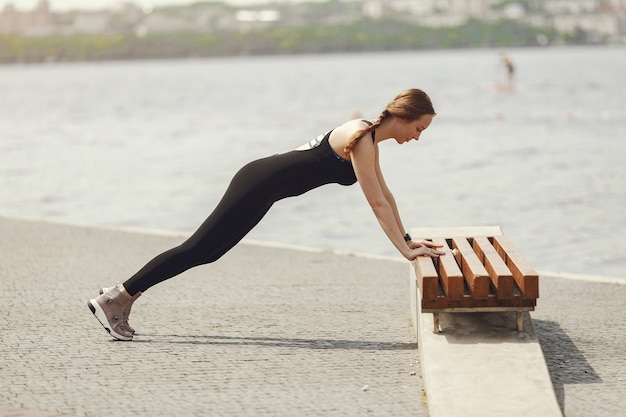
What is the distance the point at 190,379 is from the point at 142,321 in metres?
1.70

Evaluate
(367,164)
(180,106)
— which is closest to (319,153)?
(367,164)

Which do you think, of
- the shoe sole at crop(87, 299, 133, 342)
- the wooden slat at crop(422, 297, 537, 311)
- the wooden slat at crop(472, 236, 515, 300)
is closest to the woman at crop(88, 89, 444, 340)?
the shoe sole at crop(87, 299, 133, 342)

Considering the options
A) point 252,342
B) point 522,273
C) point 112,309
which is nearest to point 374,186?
point 522,273

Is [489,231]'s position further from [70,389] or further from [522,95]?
[522,95]

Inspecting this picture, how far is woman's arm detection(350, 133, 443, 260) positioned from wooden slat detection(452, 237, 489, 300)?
0.23m

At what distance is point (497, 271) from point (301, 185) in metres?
1.34

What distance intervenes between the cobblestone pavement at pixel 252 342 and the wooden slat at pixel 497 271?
60 cm

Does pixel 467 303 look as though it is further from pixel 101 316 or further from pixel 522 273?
pixel 101 316

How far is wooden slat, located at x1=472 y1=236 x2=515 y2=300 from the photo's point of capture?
6613 millimetres

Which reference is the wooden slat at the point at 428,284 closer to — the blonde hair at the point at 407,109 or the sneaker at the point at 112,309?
the blonde hair at the point at 407,109

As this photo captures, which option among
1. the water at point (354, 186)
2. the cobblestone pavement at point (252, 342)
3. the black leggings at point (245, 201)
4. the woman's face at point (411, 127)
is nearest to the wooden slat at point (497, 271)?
the cobblestone pavement at point (252, 342)

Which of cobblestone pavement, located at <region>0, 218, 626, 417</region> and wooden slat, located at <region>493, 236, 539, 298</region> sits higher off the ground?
wooden slat, located at <region>493, 236, 539, 298</region>

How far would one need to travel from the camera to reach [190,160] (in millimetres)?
31406

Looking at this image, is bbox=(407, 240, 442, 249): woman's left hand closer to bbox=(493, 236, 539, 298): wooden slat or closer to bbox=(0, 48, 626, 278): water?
bbox=(493, 236, 539, 298): wooden slat
